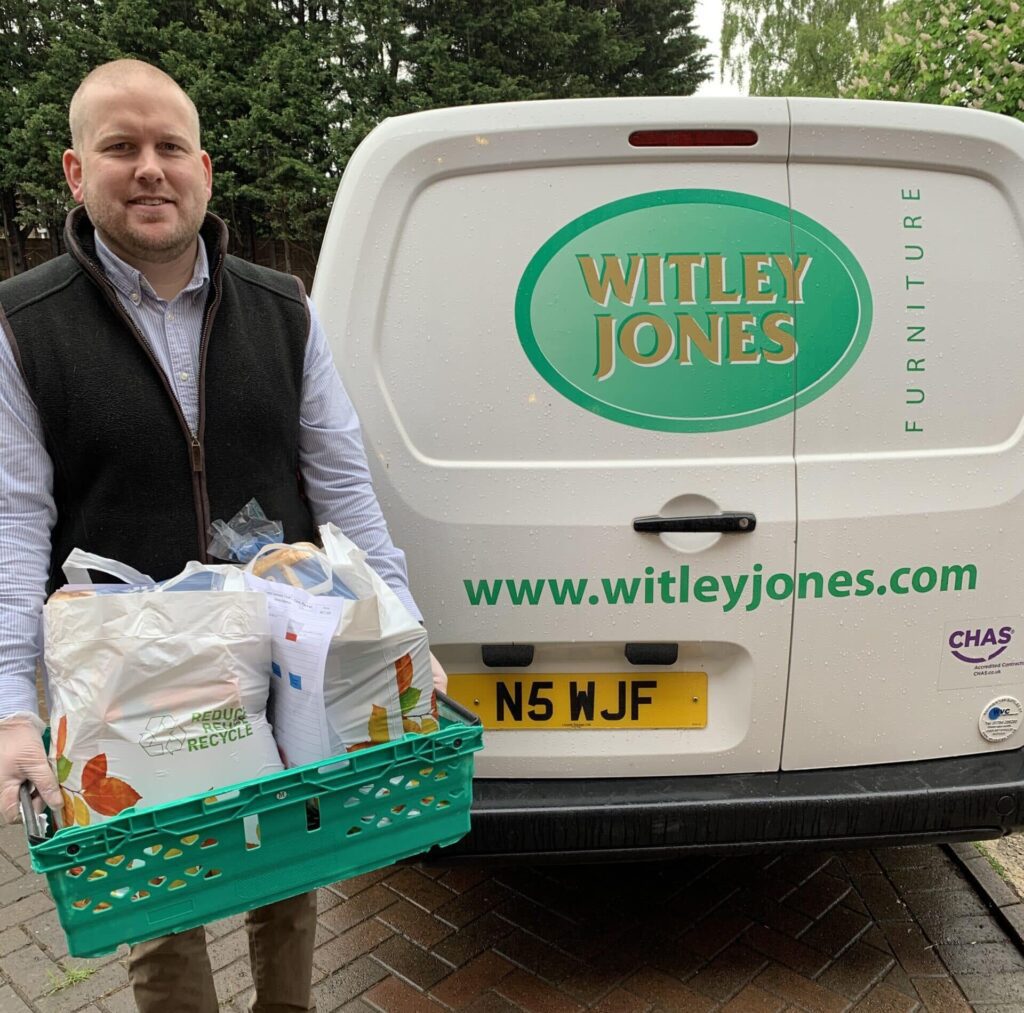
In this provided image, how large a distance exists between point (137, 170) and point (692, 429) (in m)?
1.22

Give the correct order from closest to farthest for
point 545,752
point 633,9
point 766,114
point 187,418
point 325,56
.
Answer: point 187,418 → point 766,114 → point 545,752 → point 325,56 → point 633,9

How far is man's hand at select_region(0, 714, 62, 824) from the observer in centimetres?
135

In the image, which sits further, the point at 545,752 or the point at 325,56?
the point at 325,56

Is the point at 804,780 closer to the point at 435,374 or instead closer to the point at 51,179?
the point at 435,374

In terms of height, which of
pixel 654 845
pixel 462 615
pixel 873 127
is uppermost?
pixel 873 127

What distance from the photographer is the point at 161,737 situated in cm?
132

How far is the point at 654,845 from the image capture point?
2.05m

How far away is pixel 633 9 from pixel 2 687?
87.5ft

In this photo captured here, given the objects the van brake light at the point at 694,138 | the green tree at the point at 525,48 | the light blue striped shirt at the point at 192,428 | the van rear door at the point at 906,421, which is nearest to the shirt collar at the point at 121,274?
the light blue striped shirt at the point at 192,428

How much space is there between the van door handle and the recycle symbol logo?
1.06 metres

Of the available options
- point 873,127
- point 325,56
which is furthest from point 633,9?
point 873,127

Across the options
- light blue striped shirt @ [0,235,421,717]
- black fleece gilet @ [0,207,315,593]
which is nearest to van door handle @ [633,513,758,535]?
light blue striped shirt @ [0,235,421,717]

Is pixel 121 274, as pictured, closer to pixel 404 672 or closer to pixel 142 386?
pixel 142 386

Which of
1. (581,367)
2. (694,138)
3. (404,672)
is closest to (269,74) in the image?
(694,138)
